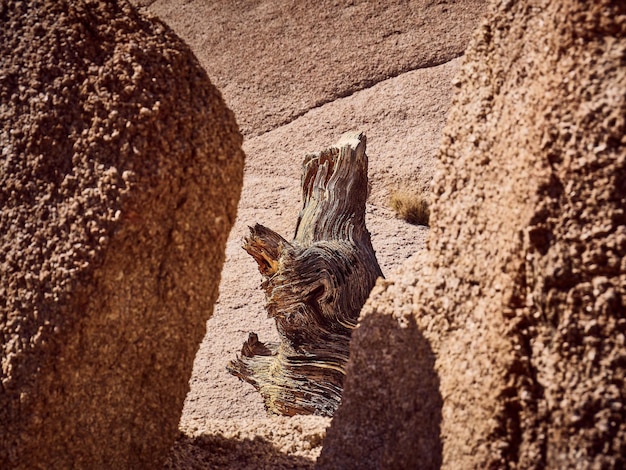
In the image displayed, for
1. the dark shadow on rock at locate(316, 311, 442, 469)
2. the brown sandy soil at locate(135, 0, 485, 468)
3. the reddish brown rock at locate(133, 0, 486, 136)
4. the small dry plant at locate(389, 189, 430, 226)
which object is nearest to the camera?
the dark shadow on rock at locate(316, 311, 442, 469)

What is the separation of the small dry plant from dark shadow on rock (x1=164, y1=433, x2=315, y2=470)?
4.70 m

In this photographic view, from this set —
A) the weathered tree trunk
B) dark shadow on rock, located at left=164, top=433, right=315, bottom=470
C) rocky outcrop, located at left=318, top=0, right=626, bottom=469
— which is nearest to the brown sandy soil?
the weathered tree trunk

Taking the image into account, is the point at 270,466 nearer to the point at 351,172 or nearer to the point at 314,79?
the point at 351,172

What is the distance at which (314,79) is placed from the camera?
9305 mm

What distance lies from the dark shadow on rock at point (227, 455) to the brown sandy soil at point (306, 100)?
2.51 metres

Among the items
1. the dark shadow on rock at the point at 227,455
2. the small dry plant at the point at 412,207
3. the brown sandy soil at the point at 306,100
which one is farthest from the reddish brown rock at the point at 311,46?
the dark shadow on rock at the point at 227,455

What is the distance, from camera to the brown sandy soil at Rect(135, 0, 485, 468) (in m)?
5.97

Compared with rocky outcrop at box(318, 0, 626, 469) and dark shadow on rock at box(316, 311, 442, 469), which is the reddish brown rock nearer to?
dark shadow on rock at box(316, 311, 442, 469)

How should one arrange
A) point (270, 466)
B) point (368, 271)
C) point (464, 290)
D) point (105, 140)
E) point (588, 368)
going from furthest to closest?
point (368, 271) < point (270, 466) < point (105, 140) < point (464, 290) < point (588, 368)

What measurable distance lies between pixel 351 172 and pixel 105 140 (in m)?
2.53

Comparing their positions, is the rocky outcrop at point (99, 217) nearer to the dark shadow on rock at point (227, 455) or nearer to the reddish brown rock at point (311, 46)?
the dark shadow on rock at point (227, 455)

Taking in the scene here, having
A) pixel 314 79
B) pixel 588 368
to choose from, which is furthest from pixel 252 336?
pixel 314 79

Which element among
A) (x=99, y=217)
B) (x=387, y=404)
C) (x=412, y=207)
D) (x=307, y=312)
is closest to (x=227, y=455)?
(x=387, y=404)

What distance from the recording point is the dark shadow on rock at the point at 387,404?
162cm
